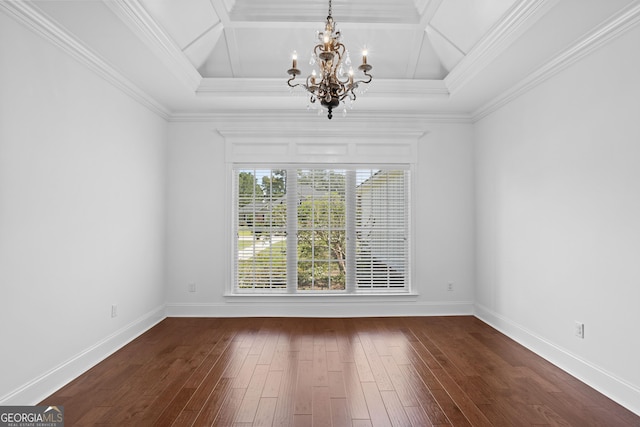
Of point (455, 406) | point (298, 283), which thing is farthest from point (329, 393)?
point (298, 283)

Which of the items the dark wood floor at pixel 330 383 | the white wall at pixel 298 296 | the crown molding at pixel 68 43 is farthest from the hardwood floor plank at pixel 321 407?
the crown molding at pixel 68 43

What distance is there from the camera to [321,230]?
495 cm

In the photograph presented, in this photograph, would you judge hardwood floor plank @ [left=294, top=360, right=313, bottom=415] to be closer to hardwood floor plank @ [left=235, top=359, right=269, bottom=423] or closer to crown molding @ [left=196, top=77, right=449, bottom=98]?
hardwood floor plank @ [left=235, top=359, right=269, bottom=423]

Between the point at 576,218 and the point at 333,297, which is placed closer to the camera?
the point at 576,218

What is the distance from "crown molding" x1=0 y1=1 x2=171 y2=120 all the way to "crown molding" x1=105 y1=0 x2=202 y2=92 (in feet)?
1.68

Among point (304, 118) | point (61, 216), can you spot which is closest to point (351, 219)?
point (304, 118)

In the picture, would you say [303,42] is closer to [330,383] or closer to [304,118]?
[304,118]

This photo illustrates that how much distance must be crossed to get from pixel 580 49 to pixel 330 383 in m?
3.41

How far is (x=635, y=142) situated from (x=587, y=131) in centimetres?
46

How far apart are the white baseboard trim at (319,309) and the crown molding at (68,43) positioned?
268cm

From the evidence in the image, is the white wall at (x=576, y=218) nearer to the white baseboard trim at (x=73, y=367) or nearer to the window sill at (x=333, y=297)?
the window sill at (x=333, y=297)

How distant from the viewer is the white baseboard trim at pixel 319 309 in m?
4.82

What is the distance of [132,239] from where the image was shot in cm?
396

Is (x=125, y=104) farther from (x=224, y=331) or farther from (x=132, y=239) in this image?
(x=224, y=331)
